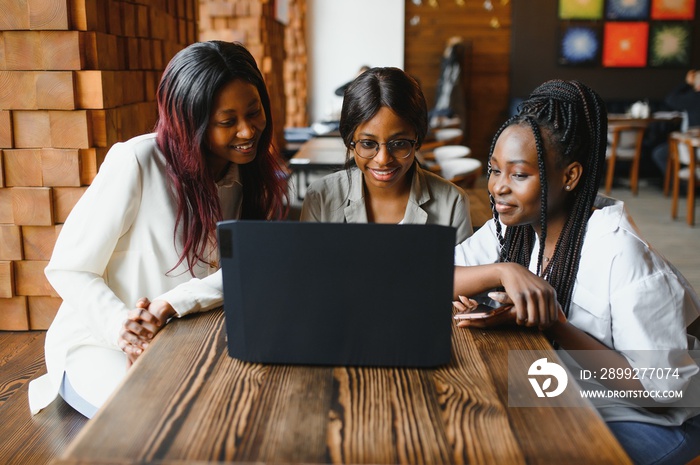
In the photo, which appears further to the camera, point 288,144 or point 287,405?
point 288,144

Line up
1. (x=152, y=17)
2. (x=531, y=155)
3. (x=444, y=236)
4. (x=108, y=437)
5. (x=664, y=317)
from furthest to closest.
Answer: (x=152, y=17)
(x=531, y=155)
(x=664, y=317)
(x=444, y=236)
(x=108, y=437)

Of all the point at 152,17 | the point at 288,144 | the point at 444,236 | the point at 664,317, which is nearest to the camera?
the point at 444,236

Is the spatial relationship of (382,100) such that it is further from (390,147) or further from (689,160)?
(689,160)

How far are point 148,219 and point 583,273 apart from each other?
1.03m

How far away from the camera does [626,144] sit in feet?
24.5

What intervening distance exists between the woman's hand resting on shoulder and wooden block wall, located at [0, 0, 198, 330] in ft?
4.09

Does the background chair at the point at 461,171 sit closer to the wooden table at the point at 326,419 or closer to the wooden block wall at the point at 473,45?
the wooden table at the point at 326,419

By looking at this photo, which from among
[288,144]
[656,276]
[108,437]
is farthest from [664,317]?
[288,144]

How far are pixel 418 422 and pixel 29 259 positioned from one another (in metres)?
2.18

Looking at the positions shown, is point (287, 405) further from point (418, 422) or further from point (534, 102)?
point (534, 102)

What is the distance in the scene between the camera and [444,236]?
3.25 feet

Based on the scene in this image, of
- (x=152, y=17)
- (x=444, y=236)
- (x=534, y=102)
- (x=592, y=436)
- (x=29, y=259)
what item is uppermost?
(x=152, y=17)

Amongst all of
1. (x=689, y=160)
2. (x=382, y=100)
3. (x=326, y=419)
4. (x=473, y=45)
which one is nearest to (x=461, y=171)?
(x=382, y=100)

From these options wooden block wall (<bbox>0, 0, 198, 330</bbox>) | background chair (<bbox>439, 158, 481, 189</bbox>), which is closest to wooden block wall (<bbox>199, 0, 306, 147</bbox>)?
background chair (<bbox>439, 158, 481, 189</bbox>)
